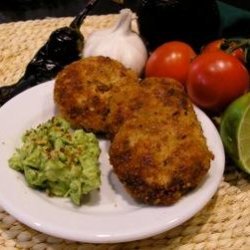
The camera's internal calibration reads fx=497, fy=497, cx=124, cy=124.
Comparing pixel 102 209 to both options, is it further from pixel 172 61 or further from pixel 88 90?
pixel 172 61

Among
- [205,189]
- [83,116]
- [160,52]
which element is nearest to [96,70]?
[83,116]

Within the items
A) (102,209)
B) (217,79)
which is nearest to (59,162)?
(102,209)

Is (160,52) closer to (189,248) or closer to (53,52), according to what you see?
(53,52)

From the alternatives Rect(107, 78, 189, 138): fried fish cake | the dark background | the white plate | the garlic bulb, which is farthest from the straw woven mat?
the dark background

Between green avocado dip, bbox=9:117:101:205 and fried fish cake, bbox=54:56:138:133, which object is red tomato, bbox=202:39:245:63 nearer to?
fried fish cake, bbox=54:56:138:133

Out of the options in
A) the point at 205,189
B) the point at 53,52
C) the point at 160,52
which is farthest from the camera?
the point at 53,52

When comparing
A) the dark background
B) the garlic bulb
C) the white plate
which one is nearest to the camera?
the white plate

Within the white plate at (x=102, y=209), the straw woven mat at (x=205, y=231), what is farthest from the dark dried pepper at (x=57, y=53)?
the straw woven mat at (x=205, y=231)
